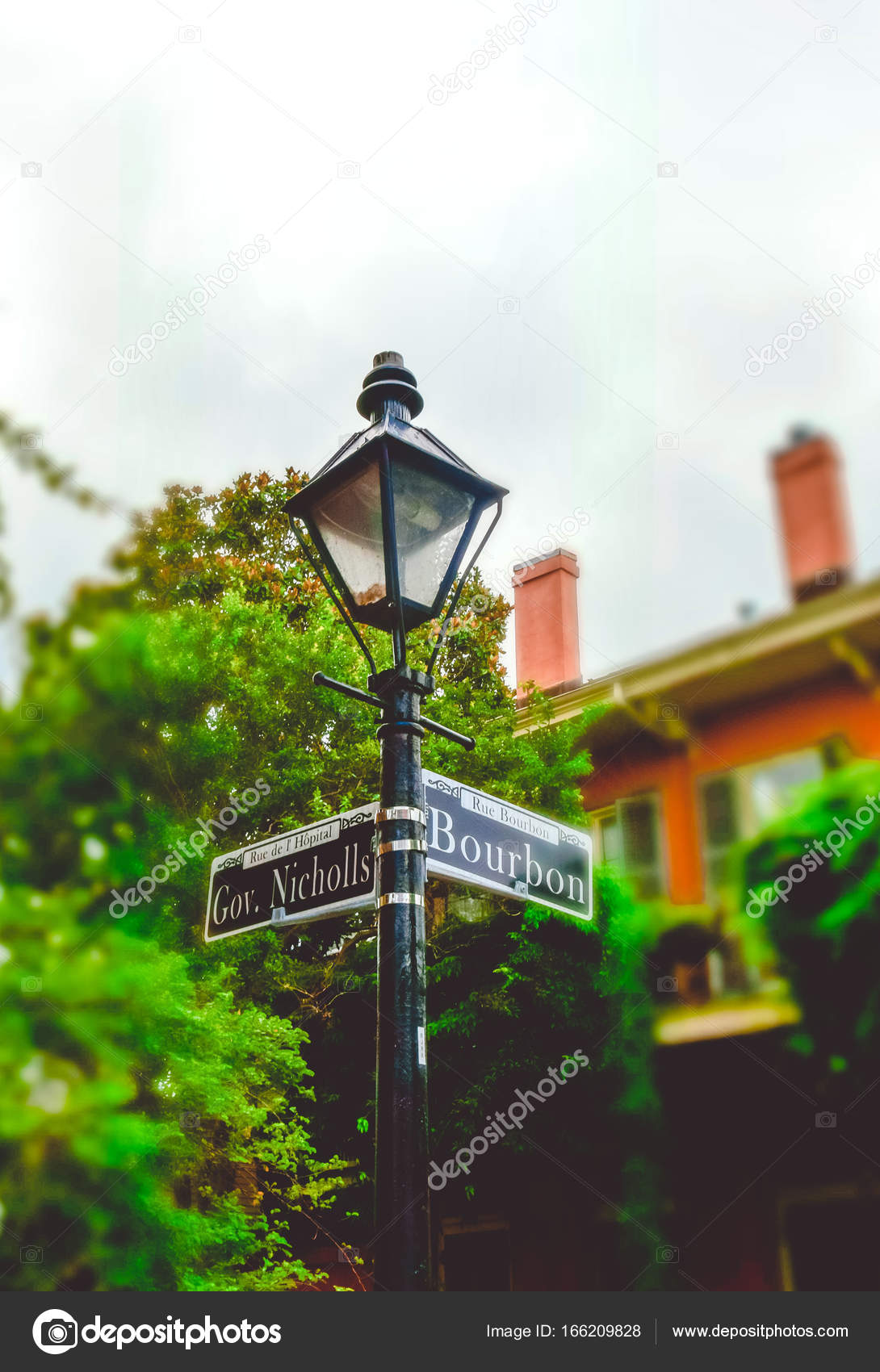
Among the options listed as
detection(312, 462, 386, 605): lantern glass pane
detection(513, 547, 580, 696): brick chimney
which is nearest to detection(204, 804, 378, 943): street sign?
detection(312, 462, 386, 605): lantern glass pane

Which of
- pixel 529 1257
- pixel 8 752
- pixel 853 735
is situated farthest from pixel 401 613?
pixel 529 1257

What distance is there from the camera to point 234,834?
8477 mm

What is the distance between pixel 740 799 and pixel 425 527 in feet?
24.4

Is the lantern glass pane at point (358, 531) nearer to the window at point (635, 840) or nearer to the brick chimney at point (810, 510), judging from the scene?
the brick chimney at point (810, 510)

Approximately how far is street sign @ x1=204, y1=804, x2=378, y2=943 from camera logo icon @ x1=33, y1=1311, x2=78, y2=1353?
1559 millimetres

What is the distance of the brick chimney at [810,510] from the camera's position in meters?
8.82

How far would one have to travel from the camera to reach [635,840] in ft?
32.9

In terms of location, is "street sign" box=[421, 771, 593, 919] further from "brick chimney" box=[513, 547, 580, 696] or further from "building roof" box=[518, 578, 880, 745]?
"brick chimney" box=[513, 547, 580, 696]

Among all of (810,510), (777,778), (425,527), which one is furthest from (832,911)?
(425,527)

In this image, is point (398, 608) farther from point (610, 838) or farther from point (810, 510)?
point (610, 838)

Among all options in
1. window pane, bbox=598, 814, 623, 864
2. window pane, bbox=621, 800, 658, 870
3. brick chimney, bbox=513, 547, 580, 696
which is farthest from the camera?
brick chimney, bbox=513, 547, 580, 696

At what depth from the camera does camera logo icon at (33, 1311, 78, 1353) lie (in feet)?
11.4

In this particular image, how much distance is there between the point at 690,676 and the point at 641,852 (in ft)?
5.85

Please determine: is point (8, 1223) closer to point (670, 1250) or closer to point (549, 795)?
point (549, 795)
